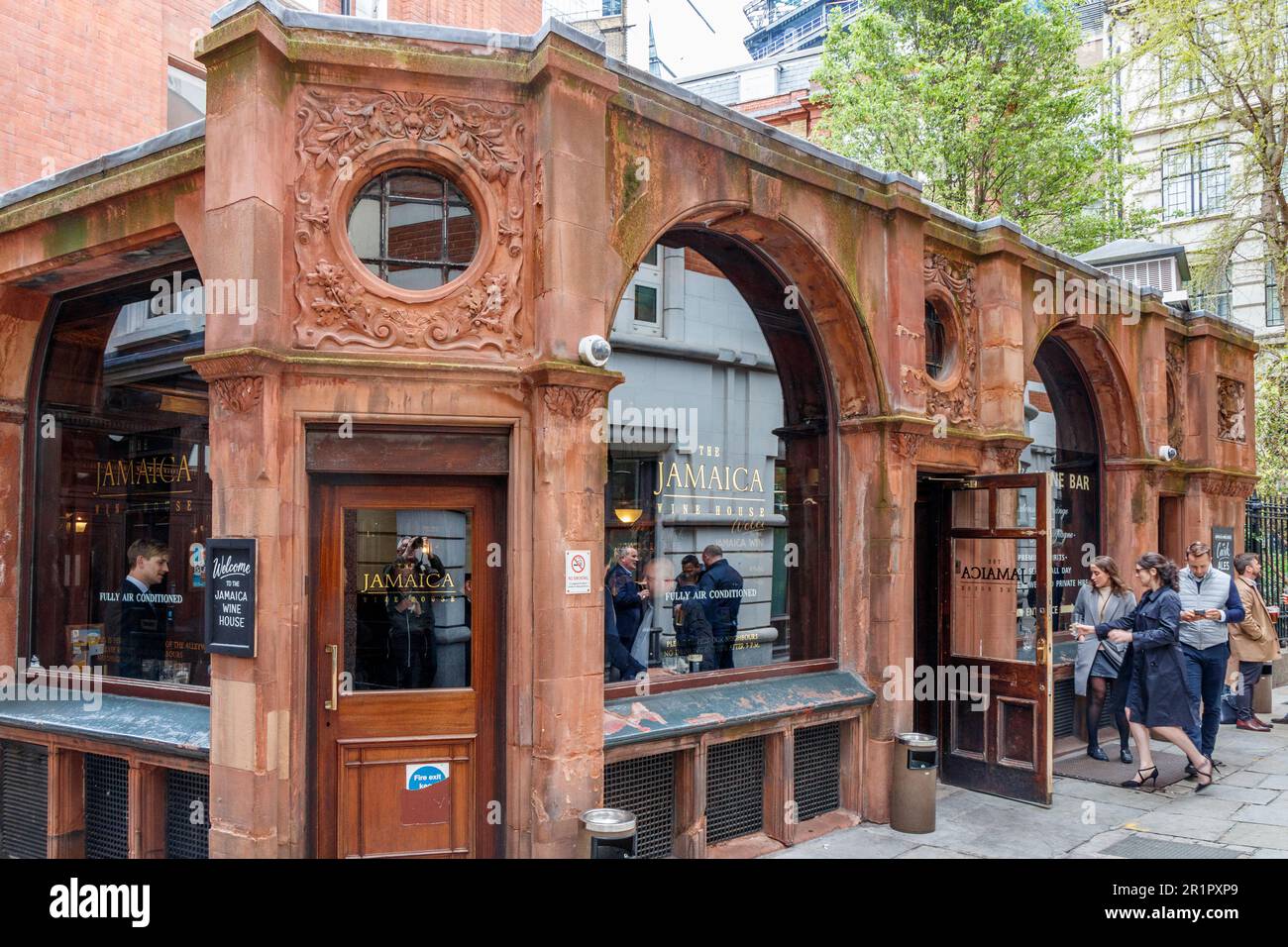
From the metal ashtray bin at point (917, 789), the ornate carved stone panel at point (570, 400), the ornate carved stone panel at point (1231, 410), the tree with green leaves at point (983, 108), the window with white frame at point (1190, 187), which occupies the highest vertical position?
the window with white frame at point (1190, 187)

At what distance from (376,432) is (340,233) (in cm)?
130

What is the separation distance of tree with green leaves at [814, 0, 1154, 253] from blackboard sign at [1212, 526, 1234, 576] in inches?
296

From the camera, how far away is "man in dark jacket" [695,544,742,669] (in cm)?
819

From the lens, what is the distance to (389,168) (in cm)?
631

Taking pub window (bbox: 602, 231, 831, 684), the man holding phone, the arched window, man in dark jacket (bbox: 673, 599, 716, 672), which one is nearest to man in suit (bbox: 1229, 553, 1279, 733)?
the arched window

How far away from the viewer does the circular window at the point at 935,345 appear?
962 cm

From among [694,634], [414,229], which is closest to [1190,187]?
[694,634]

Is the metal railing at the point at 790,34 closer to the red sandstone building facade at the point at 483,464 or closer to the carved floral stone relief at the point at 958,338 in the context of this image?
the carved floral stone relief at the point at 958,338

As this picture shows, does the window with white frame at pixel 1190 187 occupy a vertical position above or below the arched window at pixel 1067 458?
above

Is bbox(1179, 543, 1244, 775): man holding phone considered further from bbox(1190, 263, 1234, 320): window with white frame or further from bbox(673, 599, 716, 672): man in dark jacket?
bbox(1190, 263, 1234, 320): window with white frame

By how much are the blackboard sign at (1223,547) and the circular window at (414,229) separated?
1226cm

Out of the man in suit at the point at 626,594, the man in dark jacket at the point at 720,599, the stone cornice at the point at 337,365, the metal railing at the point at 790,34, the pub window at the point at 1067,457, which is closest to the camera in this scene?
the stone cornice at the point at 337,365

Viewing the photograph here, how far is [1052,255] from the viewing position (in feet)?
35.2

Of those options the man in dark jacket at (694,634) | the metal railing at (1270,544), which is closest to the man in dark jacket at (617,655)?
the man in dark jacket at (694,634)
